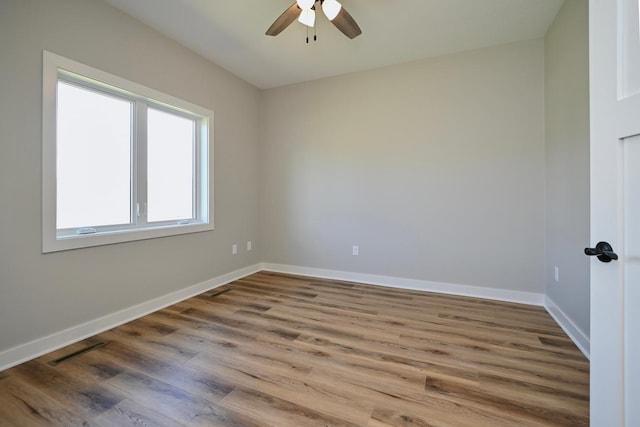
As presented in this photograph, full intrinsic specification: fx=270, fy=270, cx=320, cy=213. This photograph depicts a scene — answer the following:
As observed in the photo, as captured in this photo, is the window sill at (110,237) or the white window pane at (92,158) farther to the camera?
the white window pane at (92,158)

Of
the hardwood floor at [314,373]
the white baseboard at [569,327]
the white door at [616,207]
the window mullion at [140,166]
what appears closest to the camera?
the white door at [616,207]

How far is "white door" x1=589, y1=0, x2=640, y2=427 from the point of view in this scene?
845 millimetres

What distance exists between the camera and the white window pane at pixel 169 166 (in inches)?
107

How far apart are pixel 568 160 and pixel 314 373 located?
8.24ft

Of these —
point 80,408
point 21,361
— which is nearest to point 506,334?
point 80,408

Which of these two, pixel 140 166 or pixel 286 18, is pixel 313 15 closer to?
pixel 286 18

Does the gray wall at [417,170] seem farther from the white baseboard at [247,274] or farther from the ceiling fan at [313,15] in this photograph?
the ceiling fan at [313,15]

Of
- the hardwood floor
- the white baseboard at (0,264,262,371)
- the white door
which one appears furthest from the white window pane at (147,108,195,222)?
the white door

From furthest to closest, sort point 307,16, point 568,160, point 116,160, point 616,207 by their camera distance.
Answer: point 116,160 < point 568,160 < point 307,16 < point 616,207

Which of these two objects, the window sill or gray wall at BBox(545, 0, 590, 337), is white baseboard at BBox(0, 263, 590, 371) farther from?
the window sill

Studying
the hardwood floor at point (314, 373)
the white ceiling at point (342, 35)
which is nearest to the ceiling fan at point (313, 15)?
the white ceiling at point (342, 35)

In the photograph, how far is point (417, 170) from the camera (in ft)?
10.4

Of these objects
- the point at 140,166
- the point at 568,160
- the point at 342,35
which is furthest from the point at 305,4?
the point at 568,160

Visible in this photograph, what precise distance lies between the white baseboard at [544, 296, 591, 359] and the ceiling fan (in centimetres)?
269
